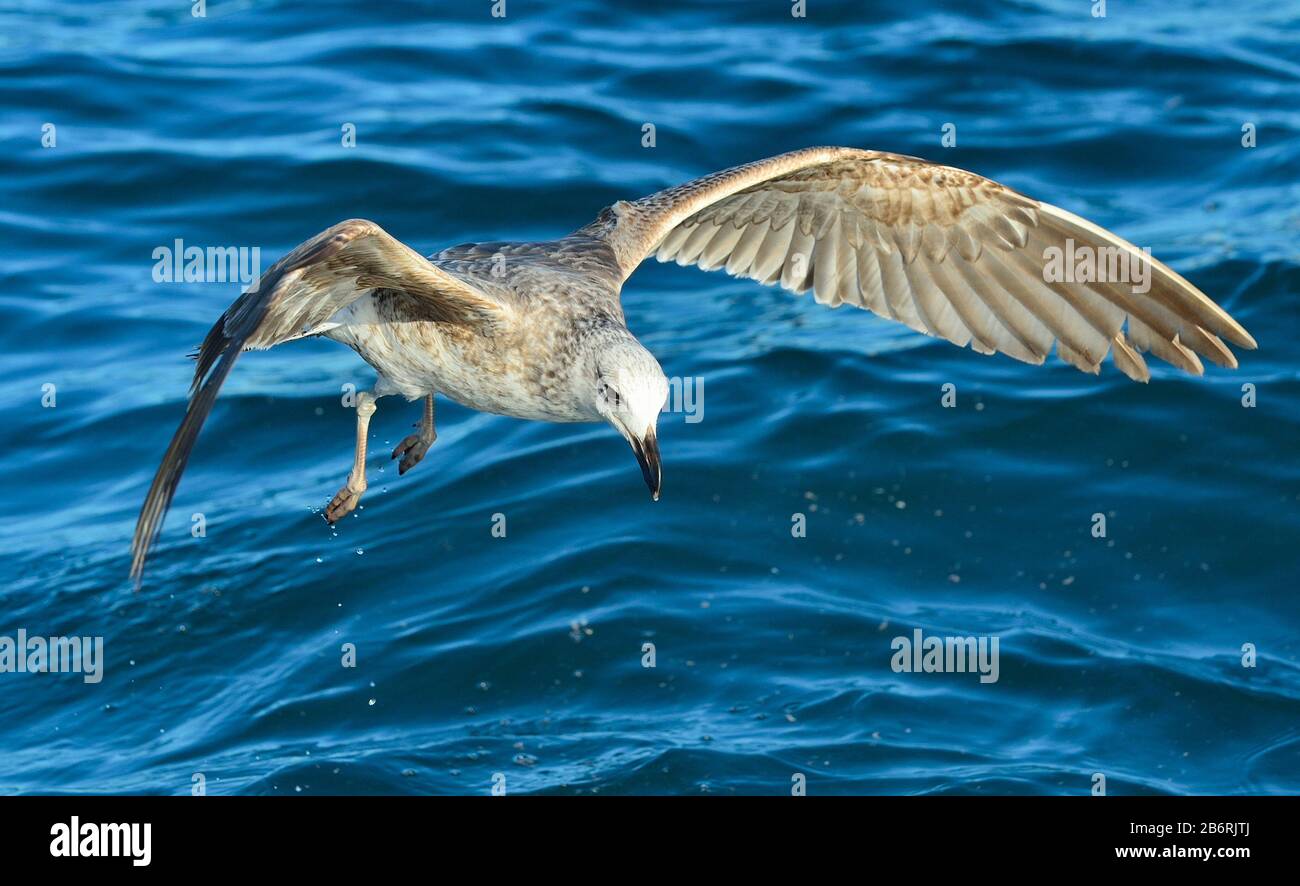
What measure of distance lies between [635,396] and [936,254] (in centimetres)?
284

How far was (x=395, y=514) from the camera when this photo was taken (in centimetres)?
1121

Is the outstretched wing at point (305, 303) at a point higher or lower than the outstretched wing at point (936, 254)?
lower

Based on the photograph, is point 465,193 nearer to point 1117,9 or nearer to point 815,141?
point 815,141

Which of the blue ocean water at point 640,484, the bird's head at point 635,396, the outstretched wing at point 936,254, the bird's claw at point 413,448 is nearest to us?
the bird's head at point 635,396

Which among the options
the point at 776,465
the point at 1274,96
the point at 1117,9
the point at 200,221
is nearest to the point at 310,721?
the point at 776,465

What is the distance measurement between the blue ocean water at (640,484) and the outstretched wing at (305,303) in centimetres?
297

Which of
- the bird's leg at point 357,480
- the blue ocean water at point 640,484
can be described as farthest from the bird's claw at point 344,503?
the blue ocean water at point 640,484

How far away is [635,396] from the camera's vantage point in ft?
22.1

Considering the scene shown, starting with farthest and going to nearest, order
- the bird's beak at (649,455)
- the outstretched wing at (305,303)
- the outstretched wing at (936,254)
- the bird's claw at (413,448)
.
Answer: the bird's claw at (413,448) < the outstretched wing at (936,254) < the bird's beak at (649,455) < the outstretched wing at (305,303)

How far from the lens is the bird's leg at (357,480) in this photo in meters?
8.27

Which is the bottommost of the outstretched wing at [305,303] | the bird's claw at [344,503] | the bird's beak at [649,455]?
the bird's claw at [344,503]

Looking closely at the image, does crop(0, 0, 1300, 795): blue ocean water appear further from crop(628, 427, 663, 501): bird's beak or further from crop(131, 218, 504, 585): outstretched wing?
crop(131, 218, 504, 585): outstretched wing

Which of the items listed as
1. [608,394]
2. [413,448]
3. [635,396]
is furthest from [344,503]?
[635,396]

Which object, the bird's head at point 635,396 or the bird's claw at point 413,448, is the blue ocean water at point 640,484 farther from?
the bird's head at point 635,396
